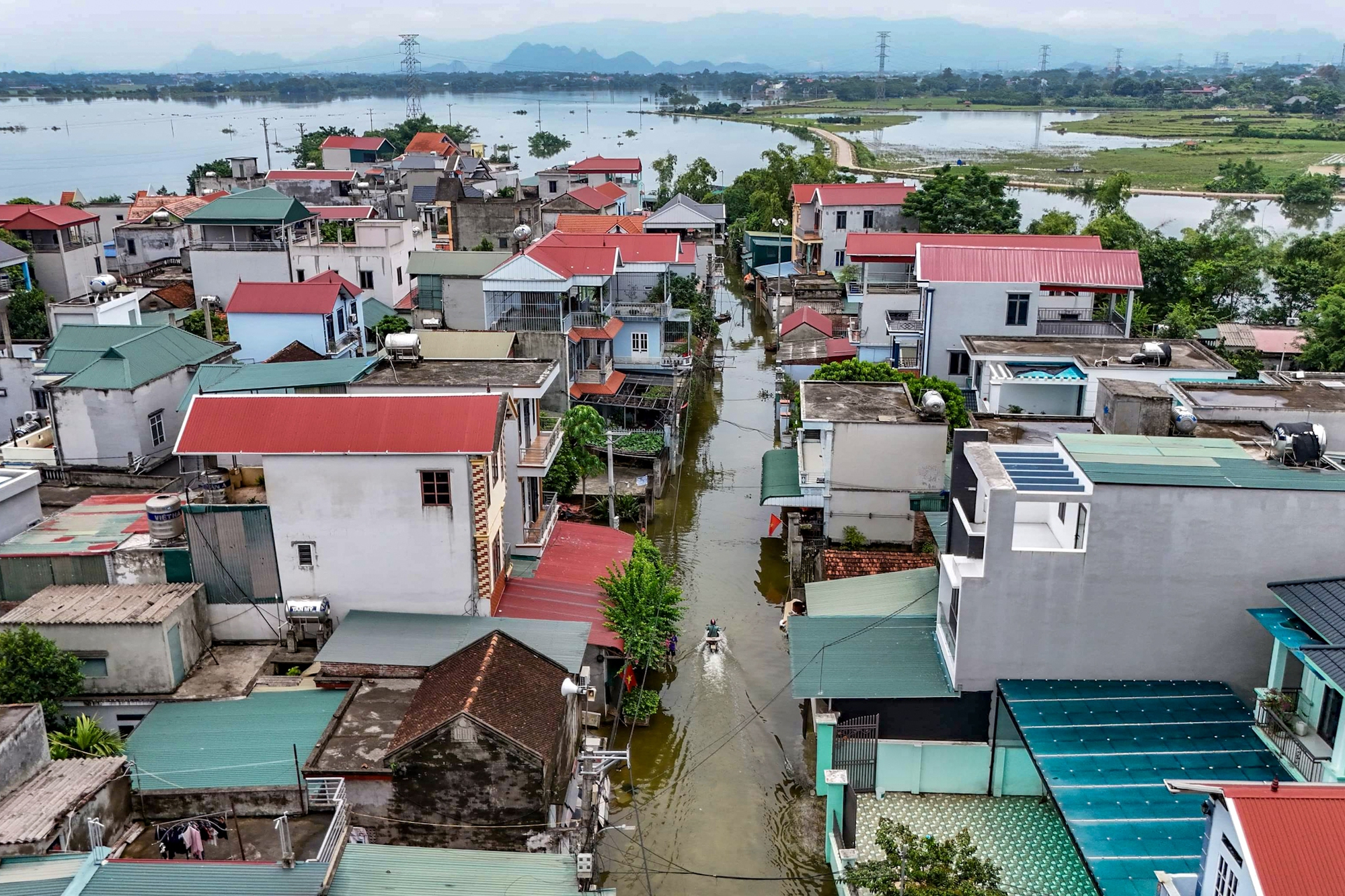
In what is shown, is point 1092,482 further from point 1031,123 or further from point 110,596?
point 1031,123

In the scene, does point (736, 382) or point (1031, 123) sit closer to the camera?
point (736, 382)

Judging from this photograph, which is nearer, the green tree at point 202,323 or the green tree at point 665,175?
the green tree at point 202,323

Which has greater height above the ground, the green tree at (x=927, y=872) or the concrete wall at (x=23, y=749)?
the concrete wall at (x=23, y=749)

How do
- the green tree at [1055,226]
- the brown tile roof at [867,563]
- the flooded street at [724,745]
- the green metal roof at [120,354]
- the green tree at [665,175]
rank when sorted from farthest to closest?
the green tree at [665,175] < the green tree at [1055,226] < the green metal roof at [120,354] < the brown tile roof at [867,563] < the flooded street at [724,745]

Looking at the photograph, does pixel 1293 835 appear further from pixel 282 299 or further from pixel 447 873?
pixel 282 299

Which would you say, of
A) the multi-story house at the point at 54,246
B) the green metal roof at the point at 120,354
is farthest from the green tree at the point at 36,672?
the multi-story house at the point at 54,246

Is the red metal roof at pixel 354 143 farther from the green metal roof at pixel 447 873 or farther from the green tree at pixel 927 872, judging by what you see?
the green tree at pixel 927 872

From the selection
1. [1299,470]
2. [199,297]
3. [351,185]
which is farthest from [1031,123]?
[1299,470]

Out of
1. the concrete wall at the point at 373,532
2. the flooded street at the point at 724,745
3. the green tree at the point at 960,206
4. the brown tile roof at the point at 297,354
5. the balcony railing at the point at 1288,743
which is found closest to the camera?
the balcony railing at the point at 1288,743
